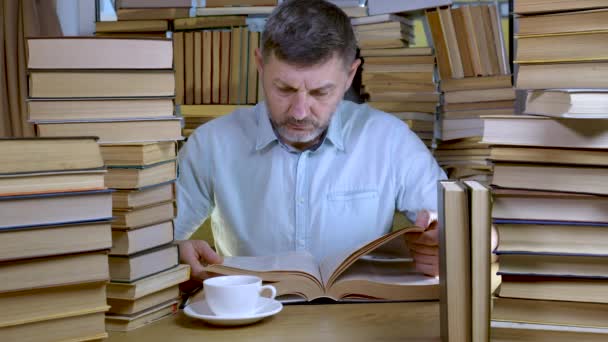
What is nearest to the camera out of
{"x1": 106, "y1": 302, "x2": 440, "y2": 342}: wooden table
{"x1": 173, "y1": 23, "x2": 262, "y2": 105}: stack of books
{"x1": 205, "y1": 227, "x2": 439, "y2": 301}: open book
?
{"x1": 106, "y1": 302, "x2": 440, "y2": 342}: wooden table

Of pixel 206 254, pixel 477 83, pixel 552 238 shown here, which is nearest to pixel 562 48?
pixel 552 238

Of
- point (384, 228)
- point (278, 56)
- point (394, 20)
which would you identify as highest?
point (394, 20)

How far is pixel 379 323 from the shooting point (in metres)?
1.18

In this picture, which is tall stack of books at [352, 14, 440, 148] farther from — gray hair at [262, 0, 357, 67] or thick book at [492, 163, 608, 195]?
thick book at [492, 163, 608, 195]

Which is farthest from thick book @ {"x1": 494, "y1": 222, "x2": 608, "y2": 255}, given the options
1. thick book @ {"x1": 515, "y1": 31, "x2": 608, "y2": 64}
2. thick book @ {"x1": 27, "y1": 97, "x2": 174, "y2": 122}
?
thick book @ {"x1": 27, "y1": 97, "x2": 174, "y2": 122}

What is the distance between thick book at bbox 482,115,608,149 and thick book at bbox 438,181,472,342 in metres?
0.09

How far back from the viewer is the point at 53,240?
3.14ft

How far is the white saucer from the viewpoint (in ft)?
3.77

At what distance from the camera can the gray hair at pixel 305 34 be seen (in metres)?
1.95

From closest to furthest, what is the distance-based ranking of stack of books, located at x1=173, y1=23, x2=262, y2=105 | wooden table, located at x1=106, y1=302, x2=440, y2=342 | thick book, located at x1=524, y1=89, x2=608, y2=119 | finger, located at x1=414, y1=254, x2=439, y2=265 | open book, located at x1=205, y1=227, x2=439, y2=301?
thick book, located at x1=524, y1=89, x2=608, y2=119 < wooden table, located at x1=106, y1=302, x2=440, y2=342 < open book, located at x1=205, y1=227, x2=439, y2=301 < finger, located at x1=414, y1=254, x2=439, y2=265 < stack of books, located at x1=173, y1=23, x2=262, y2=105

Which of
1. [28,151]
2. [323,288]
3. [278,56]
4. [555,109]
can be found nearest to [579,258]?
[555,109]

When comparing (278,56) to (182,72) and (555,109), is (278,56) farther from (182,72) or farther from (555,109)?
(182,72)

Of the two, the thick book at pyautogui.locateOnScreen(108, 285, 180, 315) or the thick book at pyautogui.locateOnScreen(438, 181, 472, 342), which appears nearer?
the thick book at pyautogui.locateOnScreen(438, 181, 472, 342)

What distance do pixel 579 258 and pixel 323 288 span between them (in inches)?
18.8
